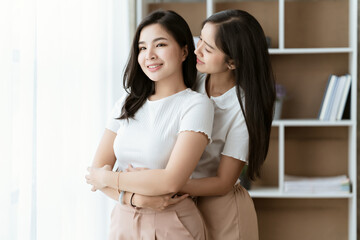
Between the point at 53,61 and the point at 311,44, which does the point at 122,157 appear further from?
the point at 311,44

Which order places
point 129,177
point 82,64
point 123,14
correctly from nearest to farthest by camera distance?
point 129,177, point 82,64, point 123,14

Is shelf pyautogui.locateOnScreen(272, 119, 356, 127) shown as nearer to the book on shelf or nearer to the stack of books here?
the stack of books

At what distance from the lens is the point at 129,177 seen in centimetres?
143

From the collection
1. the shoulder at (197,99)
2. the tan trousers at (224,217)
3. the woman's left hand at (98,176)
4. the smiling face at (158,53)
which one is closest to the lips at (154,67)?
the smiling face at (158,53)

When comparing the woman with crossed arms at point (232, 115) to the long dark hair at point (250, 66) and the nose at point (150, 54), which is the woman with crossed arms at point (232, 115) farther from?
the nose at point (150, 54)

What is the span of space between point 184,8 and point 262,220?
5.00ft

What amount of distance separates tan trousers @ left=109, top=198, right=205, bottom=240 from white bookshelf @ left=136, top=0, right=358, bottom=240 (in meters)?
1.72

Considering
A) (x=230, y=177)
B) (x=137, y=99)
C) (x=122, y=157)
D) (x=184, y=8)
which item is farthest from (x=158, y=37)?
(x=184, y=8)

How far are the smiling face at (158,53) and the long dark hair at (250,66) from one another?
0.17 metres

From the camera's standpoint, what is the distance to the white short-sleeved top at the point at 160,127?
4.77 feet

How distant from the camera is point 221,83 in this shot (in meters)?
1.69

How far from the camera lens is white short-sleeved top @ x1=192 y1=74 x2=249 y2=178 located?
1.58 m

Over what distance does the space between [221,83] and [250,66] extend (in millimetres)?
161

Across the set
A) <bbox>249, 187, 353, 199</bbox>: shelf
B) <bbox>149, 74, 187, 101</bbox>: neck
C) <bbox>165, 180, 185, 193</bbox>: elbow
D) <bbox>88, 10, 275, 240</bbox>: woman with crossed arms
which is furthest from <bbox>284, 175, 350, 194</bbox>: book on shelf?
<bbox>165, 180, 185, 193</bbox>: elbow
